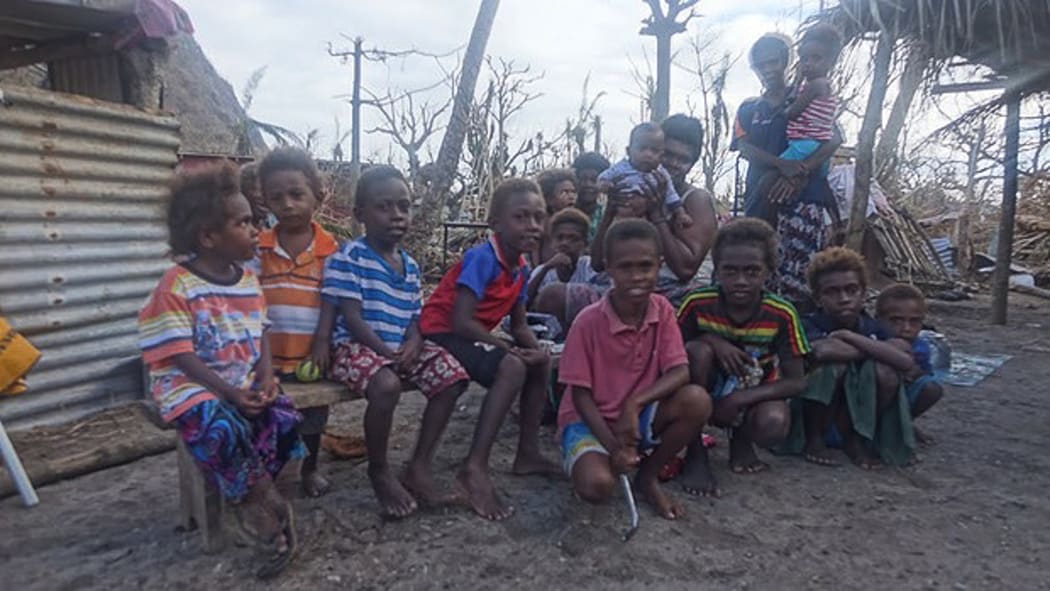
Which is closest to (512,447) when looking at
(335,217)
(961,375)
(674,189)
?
(674,189)

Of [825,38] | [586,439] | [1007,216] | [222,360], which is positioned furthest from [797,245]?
[1007,216]

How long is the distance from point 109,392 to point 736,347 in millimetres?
3112

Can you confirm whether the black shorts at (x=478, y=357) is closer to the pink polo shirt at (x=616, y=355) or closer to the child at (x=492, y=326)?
the child at (x=492, y=326)

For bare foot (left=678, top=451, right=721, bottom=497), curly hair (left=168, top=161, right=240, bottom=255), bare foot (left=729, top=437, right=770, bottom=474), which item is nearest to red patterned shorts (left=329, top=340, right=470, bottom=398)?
curly hair (left=168, top=161, right=240, bottom=255)

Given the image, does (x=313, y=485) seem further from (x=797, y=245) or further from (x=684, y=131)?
(x=797, y=245)

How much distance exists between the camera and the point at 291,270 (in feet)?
8.71

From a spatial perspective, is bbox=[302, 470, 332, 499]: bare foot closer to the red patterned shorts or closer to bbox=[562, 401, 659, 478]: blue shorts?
the red patterned shorts

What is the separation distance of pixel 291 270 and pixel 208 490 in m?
0.80

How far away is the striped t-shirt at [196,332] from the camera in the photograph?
2.13 m

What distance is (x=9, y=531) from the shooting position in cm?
245

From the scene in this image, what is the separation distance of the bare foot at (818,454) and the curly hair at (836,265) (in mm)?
678

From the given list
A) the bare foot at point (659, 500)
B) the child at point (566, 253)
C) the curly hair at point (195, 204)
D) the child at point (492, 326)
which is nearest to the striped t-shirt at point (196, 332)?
the curly hair at point (195, 204)

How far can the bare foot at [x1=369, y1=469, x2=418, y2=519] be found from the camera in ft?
8.33

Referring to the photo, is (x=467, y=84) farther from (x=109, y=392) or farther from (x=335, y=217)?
(x=109, y=392)
